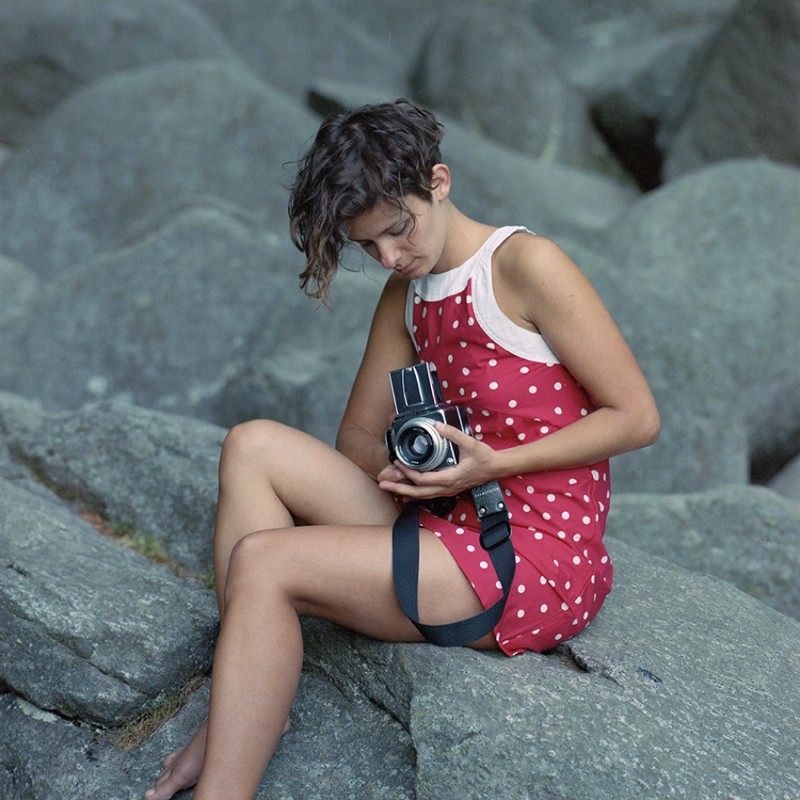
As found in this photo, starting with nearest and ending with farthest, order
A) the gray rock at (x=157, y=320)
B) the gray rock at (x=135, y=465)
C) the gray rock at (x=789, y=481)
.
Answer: the gray rock at (x=135, y=465), the gray rock at (x=157, y=320), the gray rock at (x=789, y=481)

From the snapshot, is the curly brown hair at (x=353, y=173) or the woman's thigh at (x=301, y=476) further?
the woman's thigh at (x=301, y=476)

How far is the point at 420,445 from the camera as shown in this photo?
2.41 metres

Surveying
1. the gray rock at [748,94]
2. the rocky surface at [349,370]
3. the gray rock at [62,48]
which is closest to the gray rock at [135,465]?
the rocky surface at [349,370]

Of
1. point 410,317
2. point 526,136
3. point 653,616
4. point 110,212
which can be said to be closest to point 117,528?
point 410,317

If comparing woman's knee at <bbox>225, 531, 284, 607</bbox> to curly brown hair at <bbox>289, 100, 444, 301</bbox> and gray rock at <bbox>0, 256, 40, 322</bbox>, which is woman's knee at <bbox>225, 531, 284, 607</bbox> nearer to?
curly brown hair at <bbox>289, 100, 444, 301</bbox>

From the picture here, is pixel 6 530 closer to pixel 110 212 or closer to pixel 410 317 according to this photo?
pixel 410 317

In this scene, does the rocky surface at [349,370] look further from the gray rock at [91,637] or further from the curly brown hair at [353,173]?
the curly brown hair at [353,173]

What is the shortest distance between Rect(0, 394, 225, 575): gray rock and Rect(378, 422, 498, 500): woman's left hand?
3.72ft

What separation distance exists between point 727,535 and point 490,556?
1692 mm

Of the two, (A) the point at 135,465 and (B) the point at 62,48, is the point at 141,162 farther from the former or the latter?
(A) the point at 135,465

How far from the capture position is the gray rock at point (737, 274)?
17.9ft

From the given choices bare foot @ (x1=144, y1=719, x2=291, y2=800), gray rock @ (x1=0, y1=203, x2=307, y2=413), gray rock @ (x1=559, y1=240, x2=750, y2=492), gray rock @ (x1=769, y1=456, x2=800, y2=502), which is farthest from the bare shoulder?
gray rock @ (x1=769, y1=456, x2=800, y2=502)

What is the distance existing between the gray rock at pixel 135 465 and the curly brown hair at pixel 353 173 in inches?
48.2

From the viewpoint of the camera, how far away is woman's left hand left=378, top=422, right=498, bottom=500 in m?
2.38
